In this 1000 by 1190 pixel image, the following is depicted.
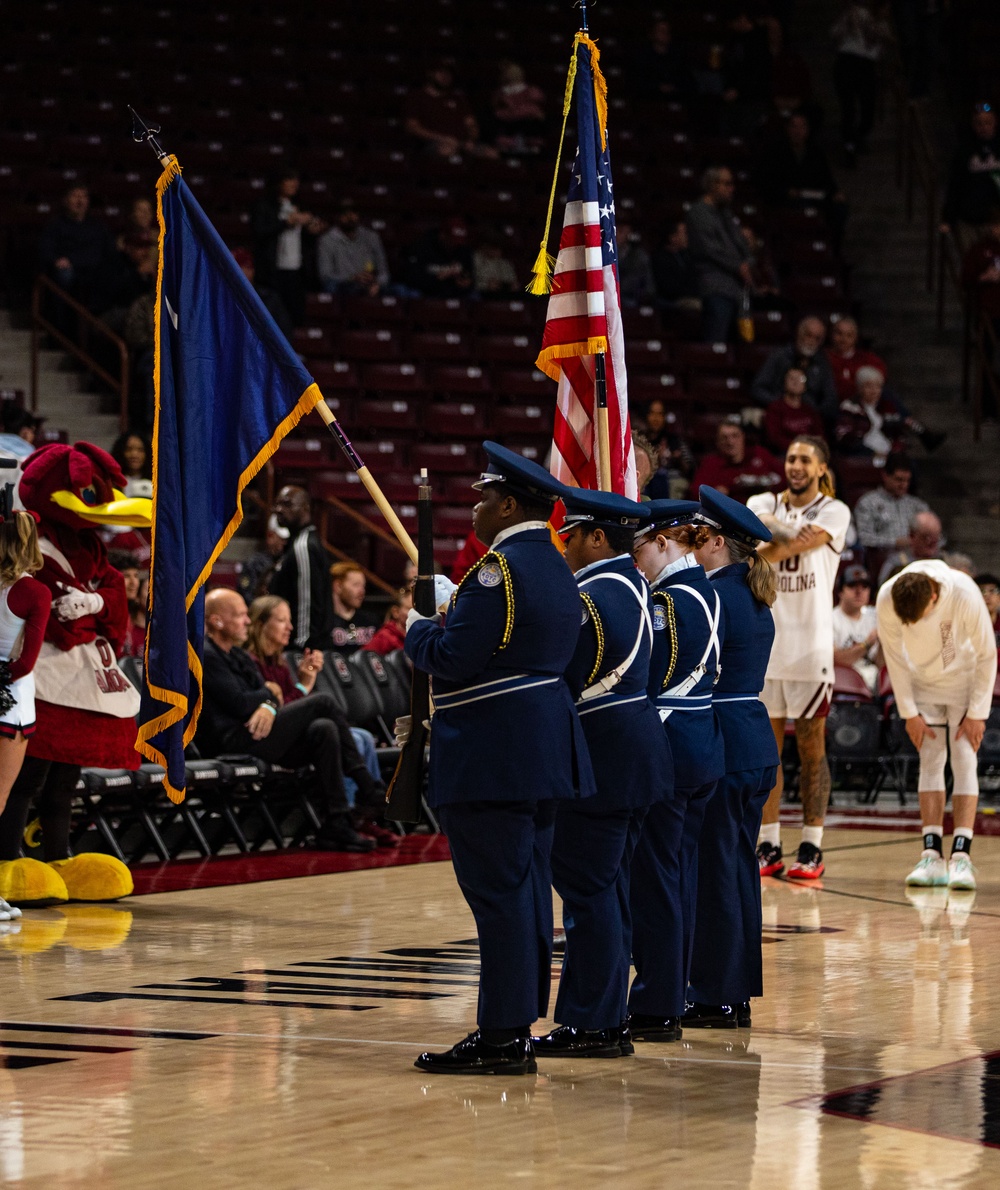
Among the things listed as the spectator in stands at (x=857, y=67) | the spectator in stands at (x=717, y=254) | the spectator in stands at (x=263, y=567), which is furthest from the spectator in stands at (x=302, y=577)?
the spectator in stands at (x=857, y=67)

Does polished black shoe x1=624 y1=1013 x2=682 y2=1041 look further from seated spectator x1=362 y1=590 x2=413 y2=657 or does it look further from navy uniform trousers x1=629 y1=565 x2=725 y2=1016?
seated spectator x1=362 y1=590 x2=413 y2=657

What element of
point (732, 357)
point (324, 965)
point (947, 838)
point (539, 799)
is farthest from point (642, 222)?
point (539, 799)

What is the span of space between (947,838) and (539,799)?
6.08 metres

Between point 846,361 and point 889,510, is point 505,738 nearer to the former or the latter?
point 889,510

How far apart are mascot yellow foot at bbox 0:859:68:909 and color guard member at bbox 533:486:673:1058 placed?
3.36 meters

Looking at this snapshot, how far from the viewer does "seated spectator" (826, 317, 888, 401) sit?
16.6 m

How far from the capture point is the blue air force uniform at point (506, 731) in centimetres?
502

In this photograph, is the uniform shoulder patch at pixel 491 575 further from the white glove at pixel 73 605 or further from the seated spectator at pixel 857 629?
the seated spectator at pixel 857 629

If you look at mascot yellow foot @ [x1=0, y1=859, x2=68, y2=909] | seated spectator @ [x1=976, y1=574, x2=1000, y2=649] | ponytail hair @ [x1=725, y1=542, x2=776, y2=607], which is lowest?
mascot yellow foot @ [x1=0, y1=859, x2=68, y2=909]

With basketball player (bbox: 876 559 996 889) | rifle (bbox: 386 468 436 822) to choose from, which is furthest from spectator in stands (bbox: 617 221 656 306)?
rifle (bbox: 386 468 436 822)

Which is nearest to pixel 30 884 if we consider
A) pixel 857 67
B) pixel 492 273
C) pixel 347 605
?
pixel 347 605

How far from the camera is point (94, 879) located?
8.32 m

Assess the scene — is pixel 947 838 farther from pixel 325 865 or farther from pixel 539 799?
pixel 539 799

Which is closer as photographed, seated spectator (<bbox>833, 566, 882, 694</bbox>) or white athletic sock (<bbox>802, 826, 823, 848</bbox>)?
white athletic sock (<bbox>802, 826, 823, 848</bbox>)
